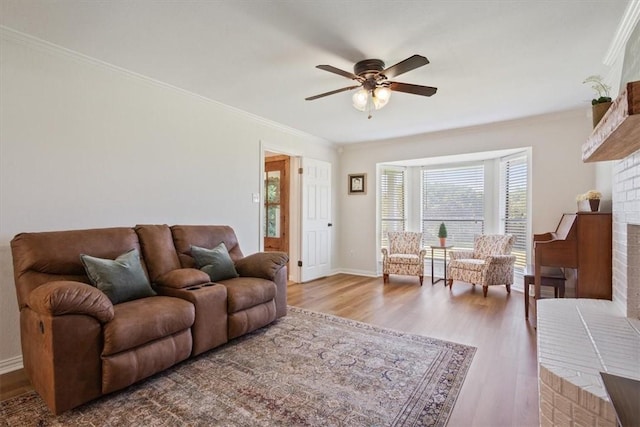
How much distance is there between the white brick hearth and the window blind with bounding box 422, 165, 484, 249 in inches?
130

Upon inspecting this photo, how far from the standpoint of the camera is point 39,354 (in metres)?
1.88

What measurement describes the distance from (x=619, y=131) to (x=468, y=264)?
3.31 metres

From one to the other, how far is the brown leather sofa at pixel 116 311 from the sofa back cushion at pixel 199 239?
1 cm

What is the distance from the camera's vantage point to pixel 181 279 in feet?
8.55

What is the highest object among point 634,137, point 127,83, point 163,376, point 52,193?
point 127,83

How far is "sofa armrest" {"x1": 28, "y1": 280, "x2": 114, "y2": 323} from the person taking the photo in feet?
5.74

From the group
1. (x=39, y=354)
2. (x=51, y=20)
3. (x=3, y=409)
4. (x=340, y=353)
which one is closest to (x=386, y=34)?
(x=51, y=20)

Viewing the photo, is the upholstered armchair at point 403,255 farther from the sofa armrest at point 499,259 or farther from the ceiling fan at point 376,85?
the ceiling fan at point 376,85

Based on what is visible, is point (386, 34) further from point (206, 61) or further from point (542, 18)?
point (206, 61)

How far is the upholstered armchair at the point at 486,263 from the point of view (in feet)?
14.4

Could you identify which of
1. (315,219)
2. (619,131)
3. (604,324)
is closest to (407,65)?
(619,131)

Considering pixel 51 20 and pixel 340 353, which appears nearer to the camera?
pixel 51 20

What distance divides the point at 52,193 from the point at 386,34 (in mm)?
2852

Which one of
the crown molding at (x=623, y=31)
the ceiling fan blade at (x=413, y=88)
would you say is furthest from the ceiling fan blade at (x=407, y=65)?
the crown molding at (x=623, y=31)
